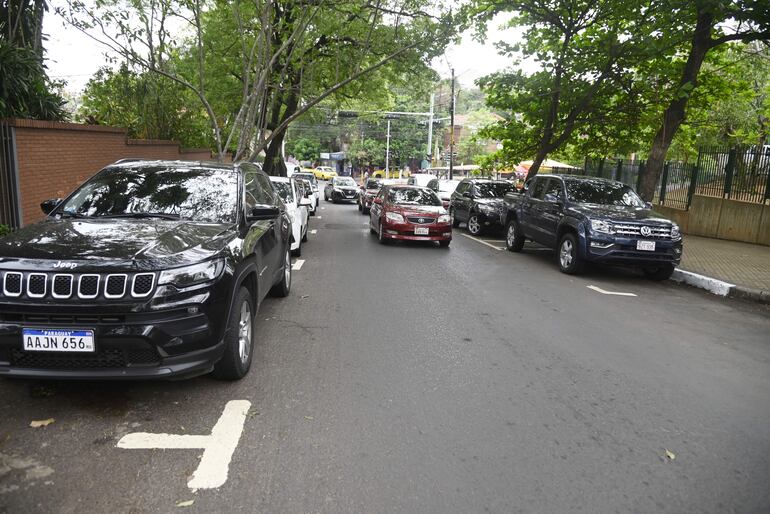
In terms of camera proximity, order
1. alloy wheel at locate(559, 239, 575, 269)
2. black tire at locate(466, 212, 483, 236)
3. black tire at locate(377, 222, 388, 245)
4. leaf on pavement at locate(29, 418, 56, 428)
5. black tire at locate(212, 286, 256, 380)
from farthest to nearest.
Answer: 1. black tire at locate(466, 212, 483, 236)
2. black tire at locate(377, 222, 388, 245)
3. alloy wheel at locate(559, 239, 575, 269)
4. black tire at locate(212, 286, 256, 380)
5. leaf on pavement at locate(29, 418, 56, 428)

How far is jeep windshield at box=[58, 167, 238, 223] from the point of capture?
16.5 feet

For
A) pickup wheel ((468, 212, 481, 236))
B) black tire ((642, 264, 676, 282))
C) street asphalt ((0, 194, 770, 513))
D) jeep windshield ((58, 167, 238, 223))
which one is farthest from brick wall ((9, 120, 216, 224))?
black tire ((642, 264, 676, 282))

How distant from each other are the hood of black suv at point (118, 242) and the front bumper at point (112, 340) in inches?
12.0

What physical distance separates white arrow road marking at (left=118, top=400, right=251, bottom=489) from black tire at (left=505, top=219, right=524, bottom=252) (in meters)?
10.3

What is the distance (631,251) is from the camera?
954cm

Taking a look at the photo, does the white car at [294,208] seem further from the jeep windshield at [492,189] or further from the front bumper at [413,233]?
the jeep windshield at [492,189]

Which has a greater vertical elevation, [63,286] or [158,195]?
[158,195]

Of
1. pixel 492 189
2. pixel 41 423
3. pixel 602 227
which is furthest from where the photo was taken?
pixel 492 189

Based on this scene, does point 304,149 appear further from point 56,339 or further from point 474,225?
point 56,339

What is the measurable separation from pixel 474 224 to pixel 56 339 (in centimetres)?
1427

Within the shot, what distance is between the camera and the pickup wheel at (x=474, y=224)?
16.7 meters

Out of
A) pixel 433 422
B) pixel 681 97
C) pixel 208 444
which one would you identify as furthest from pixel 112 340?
pixel 681 97

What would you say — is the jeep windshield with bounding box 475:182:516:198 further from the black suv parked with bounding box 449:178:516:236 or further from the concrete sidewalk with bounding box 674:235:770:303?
the concrete sidewalk with bounding box 674:235:770:303

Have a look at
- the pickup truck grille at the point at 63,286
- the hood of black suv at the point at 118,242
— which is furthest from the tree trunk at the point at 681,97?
the pickup truck grille at the point at 63,286
